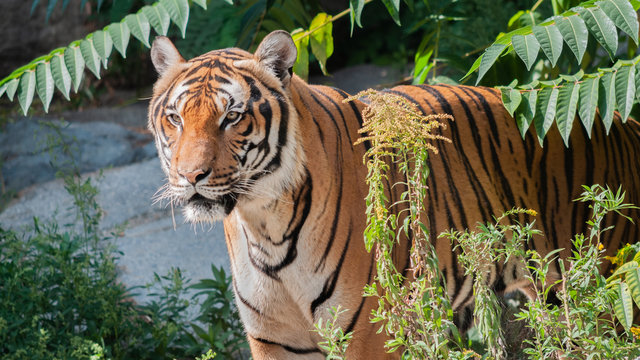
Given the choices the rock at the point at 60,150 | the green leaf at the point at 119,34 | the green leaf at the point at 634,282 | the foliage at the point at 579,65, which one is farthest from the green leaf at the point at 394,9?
the rock at the point at 60,150

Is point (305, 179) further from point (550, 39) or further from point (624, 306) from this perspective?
point (624, 306)

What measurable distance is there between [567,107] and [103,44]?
1957 mm

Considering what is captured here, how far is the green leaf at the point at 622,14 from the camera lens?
2.52m

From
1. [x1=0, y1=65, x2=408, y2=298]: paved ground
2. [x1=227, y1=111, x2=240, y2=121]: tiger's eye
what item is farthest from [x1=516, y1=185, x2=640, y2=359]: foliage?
[x1=0, y1=65, x2=408, y2=298]: paved ground

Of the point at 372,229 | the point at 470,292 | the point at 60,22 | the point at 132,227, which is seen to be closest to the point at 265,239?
the point at 372,229

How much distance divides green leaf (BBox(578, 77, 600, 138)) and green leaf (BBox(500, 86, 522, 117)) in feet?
0.77

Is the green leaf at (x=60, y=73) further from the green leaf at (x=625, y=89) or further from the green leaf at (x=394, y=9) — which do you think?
the green leaf at (x=625, y=89)

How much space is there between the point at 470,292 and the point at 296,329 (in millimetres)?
787

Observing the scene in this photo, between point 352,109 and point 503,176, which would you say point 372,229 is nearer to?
point 352,109

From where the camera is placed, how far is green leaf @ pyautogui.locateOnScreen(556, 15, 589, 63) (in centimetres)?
257

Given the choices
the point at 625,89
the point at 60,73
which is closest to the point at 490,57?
the point at 625,89

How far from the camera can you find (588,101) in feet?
8.64

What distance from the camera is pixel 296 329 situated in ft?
9.17

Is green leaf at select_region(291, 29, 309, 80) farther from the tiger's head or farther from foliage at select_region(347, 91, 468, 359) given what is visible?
foliage at select_region(347, 91, 468, 359)
